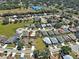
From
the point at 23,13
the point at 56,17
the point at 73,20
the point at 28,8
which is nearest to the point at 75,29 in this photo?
the point at 73,20

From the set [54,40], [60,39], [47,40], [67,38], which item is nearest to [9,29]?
[47,40]

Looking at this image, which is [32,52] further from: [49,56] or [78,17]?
[78,17]

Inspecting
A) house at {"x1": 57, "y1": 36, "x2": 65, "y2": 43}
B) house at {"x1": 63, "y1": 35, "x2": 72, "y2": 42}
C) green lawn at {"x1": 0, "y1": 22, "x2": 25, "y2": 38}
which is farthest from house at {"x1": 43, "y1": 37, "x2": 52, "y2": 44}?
green lawn at {"x1": 0, "y1": 22, "x2": 25, "y2": 38}

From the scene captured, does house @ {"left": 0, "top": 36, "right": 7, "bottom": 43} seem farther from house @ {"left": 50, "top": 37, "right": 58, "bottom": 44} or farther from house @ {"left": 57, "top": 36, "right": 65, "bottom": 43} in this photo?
house @ {"left": 57, "top": 36, "right": 65, "bottom": 43}

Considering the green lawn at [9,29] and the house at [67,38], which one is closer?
the house at [67,38]

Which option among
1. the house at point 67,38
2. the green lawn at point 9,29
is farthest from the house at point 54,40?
the green lawn at point 9,29

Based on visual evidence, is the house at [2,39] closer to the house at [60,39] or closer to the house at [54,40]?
the house at [54,40]

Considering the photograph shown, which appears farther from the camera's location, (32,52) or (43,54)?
(32,52)

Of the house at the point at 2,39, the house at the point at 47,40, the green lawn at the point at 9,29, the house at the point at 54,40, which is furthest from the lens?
the green lawn at the point at 9,29
